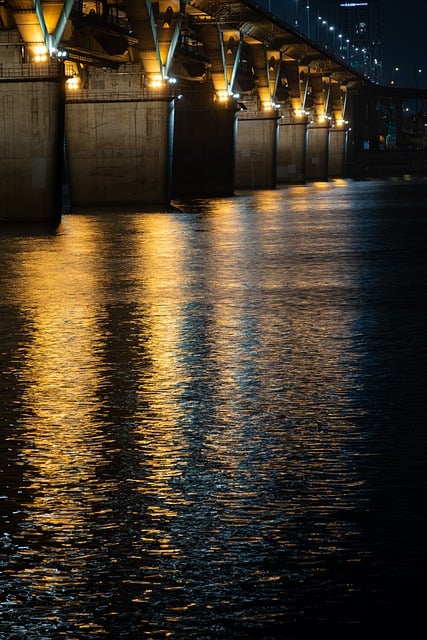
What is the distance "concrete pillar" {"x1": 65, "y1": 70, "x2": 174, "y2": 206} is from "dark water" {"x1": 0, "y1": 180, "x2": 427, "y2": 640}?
45343 mm

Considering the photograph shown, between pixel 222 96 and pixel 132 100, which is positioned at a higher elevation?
pixel 222 96

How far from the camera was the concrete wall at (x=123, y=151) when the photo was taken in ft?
218

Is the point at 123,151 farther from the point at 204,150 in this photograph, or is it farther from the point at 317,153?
the point at 317,153

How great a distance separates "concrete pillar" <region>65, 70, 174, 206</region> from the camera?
66562 mm

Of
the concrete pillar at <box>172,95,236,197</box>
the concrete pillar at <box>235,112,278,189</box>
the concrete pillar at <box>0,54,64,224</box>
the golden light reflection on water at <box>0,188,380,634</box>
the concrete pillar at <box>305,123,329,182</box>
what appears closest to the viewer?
the golden light reflection on water at <box>0,188,380,634</box>

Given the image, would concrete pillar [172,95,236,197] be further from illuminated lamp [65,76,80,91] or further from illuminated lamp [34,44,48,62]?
illuminated lamp [34,44,48,62]

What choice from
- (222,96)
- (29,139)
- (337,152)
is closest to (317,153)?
(337,152)

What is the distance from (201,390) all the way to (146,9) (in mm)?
56707

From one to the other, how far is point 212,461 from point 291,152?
389ft

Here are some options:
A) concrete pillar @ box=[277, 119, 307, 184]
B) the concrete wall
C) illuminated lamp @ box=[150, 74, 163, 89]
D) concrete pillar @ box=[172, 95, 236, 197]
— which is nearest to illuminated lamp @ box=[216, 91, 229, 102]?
concrete pillar @ box=[172, 95, 236, 197]

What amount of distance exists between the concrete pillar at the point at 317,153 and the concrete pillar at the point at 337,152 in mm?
12584

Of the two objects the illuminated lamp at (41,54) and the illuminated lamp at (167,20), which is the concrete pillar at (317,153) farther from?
the illuminated lamp at (41,54)

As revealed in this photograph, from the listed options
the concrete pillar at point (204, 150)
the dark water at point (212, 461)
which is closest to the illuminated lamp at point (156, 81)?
the concrete pillar at point (204, 150)

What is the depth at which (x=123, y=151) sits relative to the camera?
66688 mm
